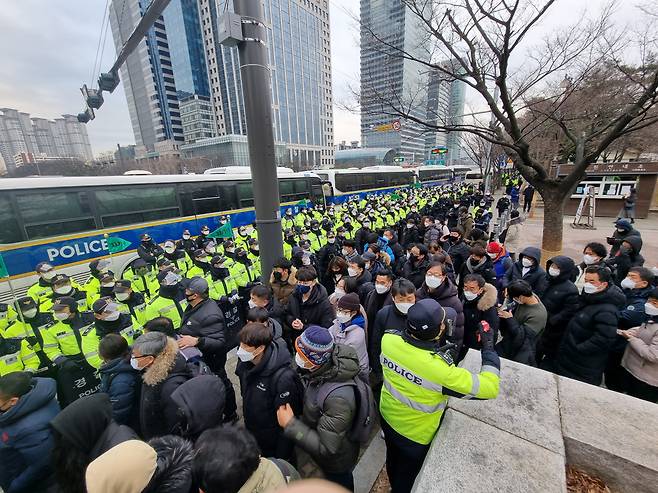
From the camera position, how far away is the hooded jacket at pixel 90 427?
1.70m

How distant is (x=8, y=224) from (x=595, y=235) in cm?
1846

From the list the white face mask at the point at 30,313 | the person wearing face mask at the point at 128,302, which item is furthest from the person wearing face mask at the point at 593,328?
the white face mask at the point at 30,313

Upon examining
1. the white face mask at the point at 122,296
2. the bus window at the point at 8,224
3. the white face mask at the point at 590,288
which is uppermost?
the bus window at the point at 8,224

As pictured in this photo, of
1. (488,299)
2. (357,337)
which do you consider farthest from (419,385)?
(488,299)

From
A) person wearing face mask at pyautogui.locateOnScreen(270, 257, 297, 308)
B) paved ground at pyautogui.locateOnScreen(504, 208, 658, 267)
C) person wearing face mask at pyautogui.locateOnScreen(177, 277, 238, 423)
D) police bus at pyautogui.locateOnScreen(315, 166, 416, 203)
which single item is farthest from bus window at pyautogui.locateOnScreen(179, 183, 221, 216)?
paved ground at pyautogui.locateOnScreen(504, 208, 658, 267)

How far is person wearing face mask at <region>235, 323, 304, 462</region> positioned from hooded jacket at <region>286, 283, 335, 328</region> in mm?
1301

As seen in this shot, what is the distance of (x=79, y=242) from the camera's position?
7.16 meters

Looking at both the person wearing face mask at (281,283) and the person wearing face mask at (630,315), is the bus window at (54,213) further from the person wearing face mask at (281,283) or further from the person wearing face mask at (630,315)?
the person wearing face mask at (630,315)

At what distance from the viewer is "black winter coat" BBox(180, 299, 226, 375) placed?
3.24 meters

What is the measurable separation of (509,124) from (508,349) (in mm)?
5683

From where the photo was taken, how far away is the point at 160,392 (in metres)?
2.31

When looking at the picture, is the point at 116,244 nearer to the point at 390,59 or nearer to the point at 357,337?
the point at 357,337

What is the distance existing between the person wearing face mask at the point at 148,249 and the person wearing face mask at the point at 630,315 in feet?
27.4

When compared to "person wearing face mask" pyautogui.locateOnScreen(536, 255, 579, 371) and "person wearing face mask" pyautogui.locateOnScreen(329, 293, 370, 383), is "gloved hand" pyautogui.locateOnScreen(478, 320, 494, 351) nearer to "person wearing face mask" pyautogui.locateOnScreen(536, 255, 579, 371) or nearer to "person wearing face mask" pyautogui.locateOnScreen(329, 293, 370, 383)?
"person wearing face mask" pyautogui.locateOnScreen(329, 293, 370, 383)
